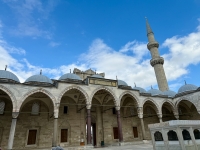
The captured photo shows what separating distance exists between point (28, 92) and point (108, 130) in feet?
31.0

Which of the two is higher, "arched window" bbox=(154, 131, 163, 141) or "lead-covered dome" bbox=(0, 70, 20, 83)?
"lead-covered dome" bbox=(0, 70, 20, 83)

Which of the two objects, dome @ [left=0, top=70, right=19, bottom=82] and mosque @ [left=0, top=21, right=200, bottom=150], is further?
dome @ [left=0, top=70, right=19, bottom=82]

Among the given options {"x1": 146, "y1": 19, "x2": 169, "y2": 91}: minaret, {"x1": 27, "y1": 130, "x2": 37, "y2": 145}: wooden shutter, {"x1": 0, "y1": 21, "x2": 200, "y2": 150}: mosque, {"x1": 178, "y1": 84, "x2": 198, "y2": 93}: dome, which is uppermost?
{"x1": 146, "y1": 19, "x2": 169, "y2": 91}: minaret

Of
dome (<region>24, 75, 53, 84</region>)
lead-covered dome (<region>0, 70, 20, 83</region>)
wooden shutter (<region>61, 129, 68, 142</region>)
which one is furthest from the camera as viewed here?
dome (<region>24, 75, 53, 84</region>)

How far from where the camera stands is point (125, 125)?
1733cm

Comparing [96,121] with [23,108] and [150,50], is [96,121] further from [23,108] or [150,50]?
[150,50]

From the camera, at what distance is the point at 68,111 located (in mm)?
15023

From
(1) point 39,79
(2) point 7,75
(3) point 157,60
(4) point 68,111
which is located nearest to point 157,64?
(3) point 157,60

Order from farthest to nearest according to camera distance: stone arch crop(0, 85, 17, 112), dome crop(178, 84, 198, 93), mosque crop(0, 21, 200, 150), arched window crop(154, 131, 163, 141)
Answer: dome crop(178, 84, 198, 93)
mosque crop(0, 21, 200, 150)
stone arch crop(0, 85, 17, 112)
arched window crop(154, 131, 163, 141)

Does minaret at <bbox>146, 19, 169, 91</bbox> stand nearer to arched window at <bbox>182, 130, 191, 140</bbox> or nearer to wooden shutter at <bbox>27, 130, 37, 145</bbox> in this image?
wooden shutter at <bbox>27, 130, 37, 145</bbox>

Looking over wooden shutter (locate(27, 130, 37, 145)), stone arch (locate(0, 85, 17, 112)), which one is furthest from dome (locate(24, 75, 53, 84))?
wooden shutter (locate(27, 130, 37, 145))

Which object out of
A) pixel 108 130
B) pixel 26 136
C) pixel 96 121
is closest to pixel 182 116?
pixel 108 130

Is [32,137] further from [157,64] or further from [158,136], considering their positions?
[157,64]

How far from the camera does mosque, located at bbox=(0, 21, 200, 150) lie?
11.3m
